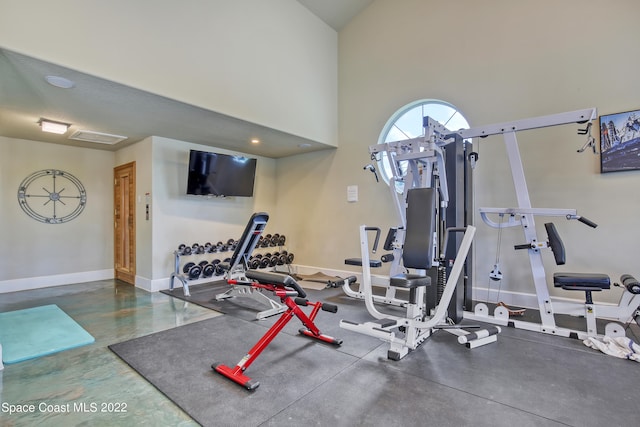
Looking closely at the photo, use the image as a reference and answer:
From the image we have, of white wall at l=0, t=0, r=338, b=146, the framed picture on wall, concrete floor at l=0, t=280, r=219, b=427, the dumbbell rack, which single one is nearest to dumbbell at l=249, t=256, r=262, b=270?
the dumbbell rack

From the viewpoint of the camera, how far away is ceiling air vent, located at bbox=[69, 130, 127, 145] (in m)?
4.72

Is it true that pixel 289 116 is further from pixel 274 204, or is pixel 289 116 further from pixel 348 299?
pixel 348 299

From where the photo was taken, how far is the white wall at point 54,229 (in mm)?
4914

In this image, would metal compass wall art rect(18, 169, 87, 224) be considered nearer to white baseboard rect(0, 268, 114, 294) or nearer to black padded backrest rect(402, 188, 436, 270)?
white baseboard rect(0, 268, 114, 294)

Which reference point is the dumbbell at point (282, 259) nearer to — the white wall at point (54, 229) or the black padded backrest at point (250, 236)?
the black padded backrest at point (250, 236)

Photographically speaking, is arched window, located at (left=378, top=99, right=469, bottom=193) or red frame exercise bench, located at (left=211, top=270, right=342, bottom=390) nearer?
red frame exercise bench, located at (left=211, top=270, right=342, bottom=390)

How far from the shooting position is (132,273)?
211 inches

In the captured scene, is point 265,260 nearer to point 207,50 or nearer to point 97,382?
point 207,50

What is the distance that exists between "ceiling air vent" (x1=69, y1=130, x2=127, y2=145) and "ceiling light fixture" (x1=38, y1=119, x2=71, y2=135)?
32 cm

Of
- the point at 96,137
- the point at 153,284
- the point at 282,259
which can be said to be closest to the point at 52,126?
the point at 96,137

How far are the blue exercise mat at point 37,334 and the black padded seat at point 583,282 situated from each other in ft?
14.4

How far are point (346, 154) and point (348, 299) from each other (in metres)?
2.62

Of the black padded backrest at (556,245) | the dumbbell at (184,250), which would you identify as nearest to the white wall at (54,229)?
the dumbbell at (184,250)

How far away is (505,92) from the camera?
4.07m
